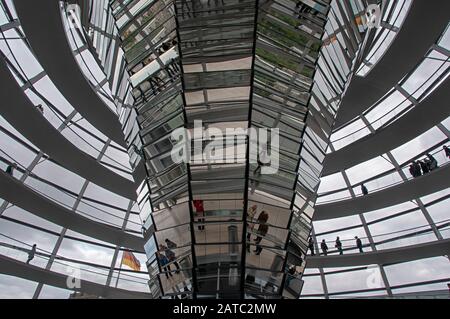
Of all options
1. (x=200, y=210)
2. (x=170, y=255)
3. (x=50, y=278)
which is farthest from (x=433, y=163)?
(x=50, y=278)

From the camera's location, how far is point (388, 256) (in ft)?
71.9

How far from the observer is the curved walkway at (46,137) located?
1605 centimetres

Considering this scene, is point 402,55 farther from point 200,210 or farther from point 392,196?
point 200,210

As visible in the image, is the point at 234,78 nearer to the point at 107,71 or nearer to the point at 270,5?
the point at 270,5

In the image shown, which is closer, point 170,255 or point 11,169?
point 170,255

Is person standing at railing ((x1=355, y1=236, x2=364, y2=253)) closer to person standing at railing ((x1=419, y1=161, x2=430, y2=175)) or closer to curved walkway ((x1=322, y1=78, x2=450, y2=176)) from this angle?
curved walkway ((x1=322, y1=78, x2=450, y2=176))

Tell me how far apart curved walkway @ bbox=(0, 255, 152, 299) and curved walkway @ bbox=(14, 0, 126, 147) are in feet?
24.4

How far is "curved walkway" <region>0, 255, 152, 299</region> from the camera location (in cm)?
1919

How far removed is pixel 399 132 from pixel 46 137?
16.2m

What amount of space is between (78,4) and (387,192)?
16226 millimetres

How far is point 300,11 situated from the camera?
11.0 m

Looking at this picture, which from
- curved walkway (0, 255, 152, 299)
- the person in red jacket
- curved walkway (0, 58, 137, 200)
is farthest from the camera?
curved walkway (0, 255, 152, 299)

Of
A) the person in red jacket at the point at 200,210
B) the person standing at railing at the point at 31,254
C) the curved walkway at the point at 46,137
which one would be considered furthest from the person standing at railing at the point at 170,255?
the person standing at railing at the point at 31,254

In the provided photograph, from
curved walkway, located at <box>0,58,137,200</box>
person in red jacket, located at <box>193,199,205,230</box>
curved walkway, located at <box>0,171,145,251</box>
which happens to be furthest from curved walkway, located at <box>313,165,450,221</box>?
person in red jacket, located at <box>193,199,205,230</box>
